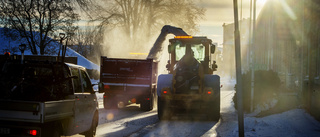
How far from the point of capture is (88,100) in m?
8.64

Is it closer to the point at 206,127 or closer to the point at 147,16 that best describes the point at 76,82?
the point at 206,127

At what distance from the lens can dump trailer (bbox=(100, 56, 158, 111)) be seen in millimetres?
18328

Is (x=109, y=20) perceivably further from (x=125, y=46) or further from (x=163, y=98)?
(x=163, y=98)

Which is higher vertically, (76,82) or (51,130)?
(76,82)

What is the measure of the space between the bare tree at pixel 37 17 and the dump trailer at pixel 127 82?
1514 cm

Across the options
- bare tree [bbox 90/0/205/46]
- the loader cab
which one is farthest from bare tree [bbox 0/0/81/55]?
the loader cab

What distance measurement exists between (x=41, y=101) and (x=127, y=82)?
12213 millimetres

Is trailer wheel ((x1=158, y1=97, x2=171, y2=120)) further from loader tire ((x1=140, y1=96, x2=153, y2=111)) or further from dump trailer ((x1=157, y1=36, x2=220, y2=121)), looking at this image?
loader tire ((x1=140, y1=96, x2=153, y2=111))

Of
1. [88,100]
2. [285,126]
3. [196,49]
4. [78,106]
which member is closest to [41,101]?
[78,106]

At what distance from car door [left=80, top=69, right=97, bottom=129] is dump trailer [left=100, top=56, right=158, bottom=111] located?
8.93m

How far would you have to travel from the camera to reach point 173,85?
14570mm

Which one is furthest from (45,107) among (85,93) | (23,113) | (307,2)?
(307,2)

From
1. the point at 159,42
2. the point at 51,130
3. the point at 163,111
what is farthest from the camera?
the point at 159,42

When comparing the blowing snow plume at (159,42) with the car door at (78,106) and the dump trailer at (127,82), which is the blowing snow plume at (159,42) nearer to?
the dump trailer at (127,82)
